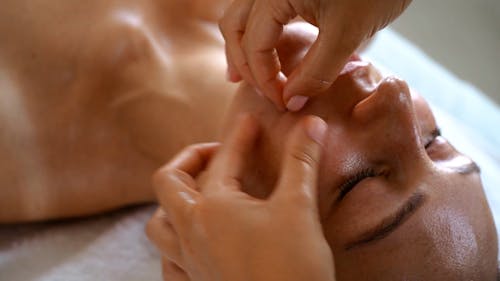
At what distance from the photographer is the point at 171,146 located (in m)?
1.01

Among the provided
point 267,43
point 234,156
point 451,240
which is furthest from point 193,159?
point 451,240

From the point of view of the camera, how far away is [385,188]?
0.70 metres

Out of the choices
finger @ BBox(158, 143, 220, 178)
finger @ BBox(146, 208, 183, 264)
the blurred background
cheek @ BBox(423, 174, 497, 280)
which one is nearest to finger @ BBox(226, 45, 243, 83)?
finger @ BBox(158, 143, 220, 178)

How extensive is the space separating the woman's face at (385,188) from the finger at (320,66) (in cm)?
4

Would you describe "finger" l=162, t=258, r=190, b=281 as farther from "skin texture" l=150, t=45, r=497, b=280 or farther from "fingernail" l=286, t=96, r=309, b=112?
"fingernail" l=286, t=96, r=309, b=112

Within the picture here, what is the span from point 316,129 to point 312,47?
10 centimetres

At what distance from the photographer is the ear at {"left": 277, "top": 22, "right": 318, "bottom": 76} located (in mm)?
780

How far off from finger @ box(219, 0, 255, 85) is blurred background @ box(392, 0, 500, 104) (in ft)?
4.72

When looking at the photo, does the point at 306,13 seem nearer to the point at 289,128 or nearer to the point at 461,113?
the point at 289,128

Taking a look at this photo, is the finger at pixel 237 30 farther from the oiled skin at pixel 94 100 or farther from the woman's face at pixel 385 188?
the oiled skin at pixel 94 100

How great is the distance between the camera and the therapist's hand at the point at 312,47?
0.65 metres

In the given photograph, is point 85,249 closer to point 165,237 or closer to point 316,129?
point 165,237

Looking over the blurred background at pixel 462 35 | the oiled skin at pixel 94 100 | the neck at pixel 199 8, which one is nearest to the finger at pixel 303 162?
the oiled skin at pixel 94 100

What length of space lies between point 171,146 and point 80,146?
0.16 meters
